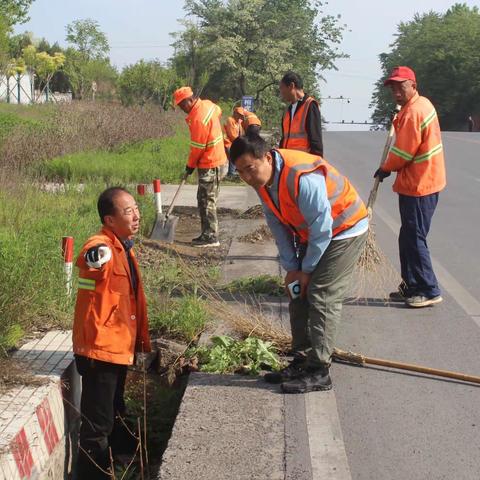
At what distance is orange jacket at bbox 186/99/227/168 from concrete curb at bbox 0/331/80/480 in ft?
14.4

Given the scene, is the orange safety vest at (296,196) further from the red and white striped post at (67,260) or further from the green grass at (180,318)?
the red and white striped post at (67,260)

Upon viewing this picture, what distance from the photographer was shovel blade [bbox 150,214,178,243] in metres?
9.87

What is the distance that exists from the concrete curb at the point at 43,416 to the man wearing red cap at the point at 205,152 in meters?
4.26

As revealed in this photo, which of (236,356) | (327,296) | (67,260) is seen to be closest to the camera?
(327,296)

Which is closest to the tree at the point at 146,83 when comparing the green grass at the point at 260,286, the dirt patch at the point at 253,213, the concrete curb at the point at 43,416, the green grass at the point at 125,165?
the green grass at the point at 125,165

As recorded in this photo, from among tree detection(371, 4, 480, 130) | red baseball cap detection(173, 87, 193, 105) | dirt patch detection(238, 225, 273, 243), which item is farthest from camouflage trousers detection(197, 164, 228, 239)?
tree detection(371, 4, 480, 130)

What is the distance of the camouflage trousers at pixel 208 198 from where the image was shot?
9.68 m

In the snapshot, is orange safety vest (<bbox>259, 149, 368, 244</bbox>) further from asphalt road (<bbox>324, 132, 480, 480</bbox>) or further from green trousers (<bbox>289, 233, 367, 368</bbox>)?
asphalt road (<bbox>324, 132, 480, 480</bbox>)

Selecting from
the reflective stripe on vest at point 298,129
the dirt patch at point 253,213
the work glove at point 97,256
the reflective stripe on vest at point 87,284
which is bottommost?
the dirt patch at point 253,213

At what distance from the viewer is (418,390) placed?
16.2 ft

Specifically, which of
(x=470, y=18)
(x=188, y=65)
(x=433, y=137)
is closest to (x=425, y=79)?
(x=470, y=18)

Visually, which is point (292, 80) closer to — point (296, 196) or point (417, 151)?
point (417, 151)

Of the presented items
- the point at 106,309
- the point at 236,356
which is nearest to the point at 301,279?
the point at 236,356

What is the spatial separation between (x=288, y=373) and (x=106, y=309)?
3.77ft
